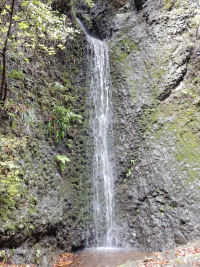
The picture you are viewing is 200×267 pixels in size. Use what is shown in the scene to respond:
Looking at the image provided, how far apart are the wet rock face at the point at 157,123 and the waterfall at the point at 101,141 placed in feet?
1.03

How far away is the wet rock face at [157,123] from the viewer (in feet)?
20.6

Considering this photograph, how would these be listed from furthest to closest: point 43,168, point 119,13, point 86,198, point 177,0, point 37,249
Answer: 1. point 119,13
2. point 177,0
3. point 86,198
4. point 43,168
5. point 37,249

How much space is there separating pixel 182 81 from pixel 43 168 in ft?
18.7

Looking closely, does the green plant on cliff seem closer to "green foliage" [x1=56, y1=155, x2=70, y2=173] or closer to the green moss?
"green foliage" [x1=56, y1=155, x2=70, y2=173]

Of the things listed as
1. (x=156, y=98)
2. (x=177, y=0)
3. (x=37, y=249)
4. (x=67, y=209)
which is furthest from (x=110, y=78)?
(x=37, y=249)

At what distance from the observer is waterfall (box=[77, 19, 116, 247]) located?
7.10 metres

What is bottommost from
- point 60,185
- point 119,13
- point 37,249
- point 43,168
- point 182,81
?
point 37,249

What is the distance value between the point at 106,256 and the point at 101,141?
12.8 feet

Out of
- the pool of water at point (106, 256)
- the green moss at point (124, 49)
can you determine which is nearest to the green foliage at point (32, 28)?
the green moss at point (124, 49)

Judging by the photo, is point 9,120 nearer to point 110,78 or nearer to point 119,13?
point 110,78

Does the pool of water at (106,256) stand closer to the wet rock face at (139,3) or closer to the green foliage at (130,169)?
the green foliage at (130,169)

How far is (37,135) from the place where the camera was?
6328mm

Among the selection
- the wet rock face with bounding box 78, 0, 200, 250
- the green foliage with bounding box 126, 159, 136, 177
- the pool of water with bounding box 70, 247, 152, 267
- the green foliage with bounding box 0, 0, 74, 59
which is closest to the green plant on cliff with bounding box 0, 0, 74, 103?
the green foliage with bounding box 0, 0, 74, 59

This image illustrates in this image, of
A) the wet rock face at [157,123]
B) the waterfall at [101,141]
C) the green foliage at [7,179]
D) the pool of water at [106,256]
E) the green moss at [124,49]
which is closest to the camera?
the green foliage at [7,179]
